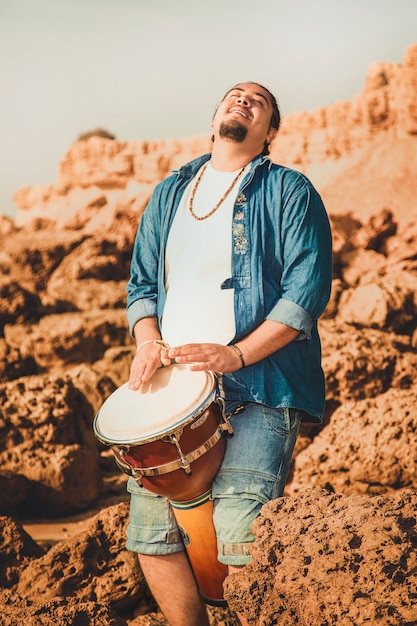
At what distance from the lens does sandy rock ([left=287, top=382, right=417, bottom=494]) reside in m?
4.63

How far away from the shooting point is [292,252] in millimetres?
2596

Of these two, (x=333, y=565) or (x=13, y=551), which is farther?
(x=13, y=551)

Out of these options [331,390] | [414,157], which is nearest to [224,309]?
[331,390]

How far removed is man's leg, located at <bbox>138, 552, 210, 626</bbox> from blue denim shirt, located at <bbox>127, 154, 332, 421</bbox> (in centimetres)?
70

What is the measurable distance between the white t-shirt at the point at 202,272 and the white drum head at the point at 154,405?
0.17 meters

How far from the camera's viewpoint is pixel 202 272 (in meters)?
2.71

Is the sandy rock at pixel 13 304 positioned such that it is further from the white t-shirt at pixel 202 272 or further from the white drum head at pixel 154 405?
the white drum head at pixel 154 405

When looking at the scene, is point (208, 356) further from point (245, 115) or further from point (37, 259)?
point (37, 259)

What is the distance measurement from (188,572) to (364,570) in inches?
31.1

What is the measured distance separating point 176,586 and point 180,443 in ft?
2.27

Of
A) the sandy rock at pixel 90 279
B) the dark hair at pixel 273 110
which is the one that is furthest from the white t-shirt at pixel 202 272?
the sandy rock at pixel 90 279

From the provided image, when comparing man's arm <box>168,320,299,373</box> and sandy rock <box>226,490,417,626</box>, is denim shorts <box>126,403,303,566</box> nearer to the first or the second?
sandy rock <box>226,490,417,626</box>

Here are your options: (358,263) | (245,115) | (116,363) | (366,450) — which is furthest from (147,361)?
(358,263)

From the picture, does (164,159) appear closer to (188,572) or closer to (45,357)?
(45,357)
